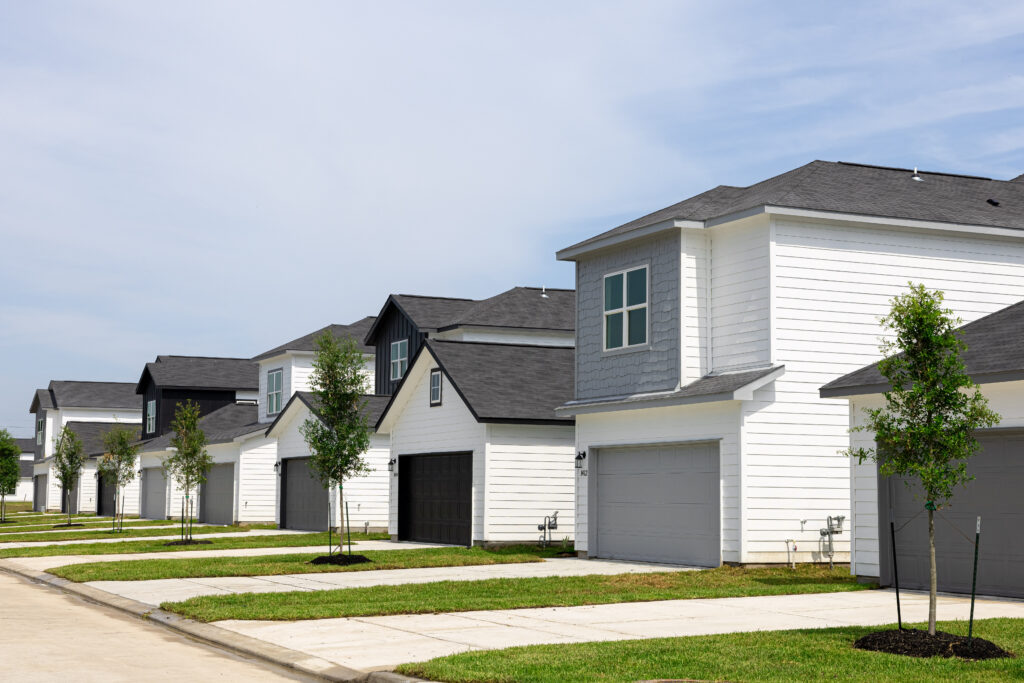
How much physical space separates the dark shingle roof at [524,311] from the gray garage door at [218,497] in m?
11.8

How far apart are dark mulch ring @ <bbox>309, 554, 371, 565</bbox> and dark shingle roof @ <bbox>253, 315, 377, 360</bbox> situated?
21.6m

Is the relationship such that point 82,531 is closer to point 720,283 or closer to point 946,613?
point 720,283

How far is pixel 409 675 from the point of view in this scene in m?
9.80

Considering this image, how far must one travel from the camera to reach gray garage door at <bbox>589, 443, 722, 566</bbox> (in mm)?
21047

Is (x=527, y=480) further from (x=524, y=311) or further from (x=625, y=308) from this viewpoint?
(x=524, y=311)

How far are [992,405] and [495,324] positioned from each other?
23.6 m

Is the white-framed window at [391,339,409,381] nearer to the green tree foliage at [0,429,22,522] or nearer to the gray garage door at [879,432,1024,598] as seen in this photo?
the green tree foliage at [0,429,22,522]

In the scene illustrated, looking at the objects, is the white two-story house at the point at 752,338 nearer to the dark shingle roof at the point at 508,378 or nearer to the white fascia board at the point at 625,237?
the white fascia board at the point at 625,237

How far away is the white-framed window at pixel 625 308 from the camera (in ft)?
76.6

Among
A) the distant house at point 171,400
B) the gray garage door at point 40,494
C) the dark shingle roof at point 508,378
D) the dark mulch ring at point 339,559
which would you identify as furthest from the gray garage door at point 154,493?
the dark mulch ring at point 339,559

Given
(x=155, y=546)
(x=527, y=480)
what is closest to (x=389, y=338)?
(x=155, y=546)

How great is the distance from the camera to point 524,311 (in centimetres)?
3969

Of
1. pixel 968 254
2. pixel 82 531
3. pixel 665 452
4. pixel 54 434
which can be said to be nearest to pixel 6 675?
pixel 665 452

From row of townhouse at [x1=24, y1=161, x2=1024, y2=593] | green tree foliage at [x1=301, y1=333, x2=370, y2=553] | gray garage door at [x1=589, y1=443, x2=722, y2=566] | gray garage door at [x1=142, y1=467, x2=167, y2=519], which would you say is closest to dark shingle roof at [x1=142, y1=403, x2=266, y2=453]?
gray garage door at [x1=142, y1=467, x2=167, y2=519]
